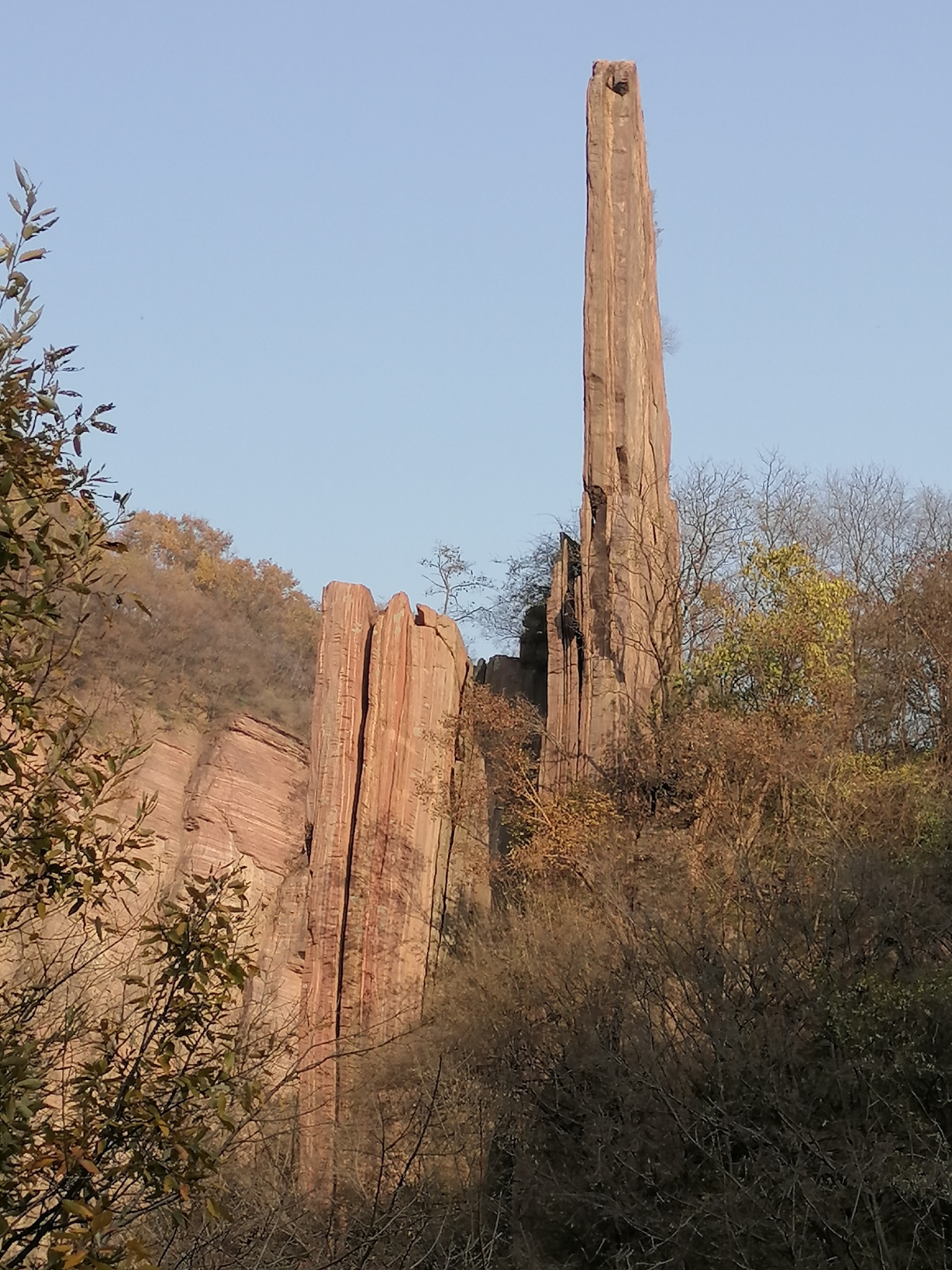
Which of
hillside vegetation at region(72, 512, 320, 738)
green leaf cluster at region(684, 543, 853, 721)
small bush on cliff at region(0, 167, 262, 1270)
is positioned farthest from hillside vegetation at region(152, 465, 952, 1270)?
hillside vegetation at region(72, 512, 320, 738)

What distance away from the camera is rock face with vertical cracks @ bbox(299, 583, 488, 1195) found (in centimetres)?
1878

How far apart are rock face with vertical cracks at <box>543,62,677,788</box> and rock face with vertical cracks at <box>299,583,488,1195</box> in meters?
1.58

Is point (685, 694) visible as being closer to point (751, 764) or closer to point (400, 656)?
point (751, 764)

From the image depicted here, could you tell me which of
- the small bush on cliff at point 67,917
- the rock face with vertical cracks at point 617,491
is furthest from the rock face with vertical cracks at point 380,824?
the small bush on cliff at point 67,917

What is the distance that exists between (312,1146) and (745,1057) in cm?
630

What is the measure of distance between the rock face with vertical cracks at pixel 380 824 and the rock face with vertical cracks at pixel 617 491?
1.58m

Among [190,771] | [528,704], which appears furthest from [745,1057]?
[190,771]

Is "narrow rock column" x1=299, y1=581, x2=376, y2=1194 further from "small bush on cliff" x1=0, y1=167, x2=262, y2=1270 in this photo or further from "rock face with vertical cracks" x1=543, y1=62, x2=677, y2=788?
"small bush on cliff" x1=0, y1=167, x2=262, y2=1270

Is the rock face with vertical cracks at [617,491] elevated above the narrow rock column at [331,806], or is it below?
above

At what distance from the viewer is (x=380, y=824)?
19.7 metres

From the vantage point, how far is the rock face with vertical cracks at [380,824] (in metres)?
18.8

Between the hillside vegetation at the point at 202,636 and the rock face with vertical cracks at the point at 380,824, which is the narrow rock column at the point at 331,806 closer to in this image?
the rock face with vertical cracks at the point at 380,824

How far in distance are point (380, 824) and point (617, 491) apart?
19.7ft

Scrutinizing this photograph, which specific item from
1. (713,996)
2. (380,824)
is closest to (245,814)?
(380,824)
